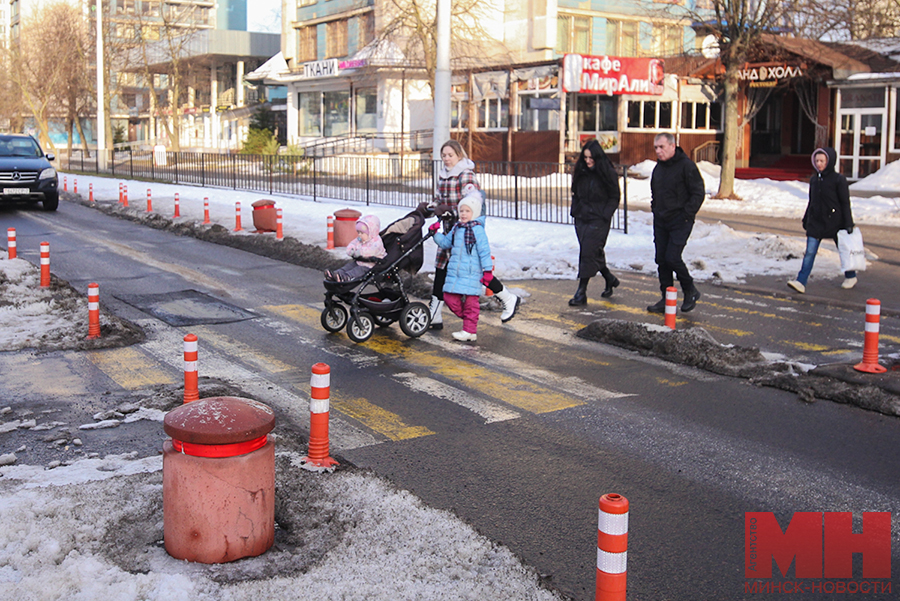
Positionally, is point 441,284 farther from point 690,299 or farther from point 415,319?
point 690,299

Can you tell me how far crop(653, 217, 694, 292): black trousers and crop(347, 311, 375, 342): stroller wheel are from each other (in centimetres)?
374

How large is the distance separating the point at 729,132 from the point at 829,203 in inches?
631

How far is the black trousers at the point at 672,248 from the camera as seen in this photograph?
35.0 feet

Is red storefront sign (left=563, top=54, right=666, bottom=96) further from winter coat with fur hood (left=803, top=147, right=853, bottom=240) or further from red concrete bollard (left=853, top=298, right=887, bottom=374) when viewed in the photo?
red concrete bollard (left=853, top=298, right=887, bottom=374)

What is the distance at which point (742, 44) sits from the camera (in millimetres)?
25688

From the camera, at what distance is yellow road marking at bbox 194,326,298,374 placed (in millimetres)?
8273

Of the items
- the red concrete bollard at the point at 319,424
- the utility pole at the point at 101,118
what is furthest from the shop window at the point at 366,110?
the red concrete bollard at the point at 319,424

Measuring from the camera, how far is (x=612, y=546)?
324 centimetres

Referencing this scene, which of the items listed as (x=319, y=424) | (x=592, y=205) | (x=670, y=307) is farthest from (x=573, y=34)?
(x=319, y=424)

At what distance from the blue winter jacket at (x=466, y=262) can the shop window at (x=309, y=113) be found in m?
46.5

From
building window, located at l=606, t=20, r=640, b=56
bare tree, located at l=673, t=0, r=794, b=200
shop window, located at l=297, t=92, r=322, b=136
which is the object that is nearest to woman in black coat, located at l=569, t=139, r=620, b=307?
bare tree, located at l=673, t=0, r=794, b=200

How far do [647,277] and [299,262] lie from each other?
578 centimetres

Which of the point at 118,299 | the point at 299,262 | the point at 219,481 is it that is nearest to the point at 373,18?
the point at 299,262

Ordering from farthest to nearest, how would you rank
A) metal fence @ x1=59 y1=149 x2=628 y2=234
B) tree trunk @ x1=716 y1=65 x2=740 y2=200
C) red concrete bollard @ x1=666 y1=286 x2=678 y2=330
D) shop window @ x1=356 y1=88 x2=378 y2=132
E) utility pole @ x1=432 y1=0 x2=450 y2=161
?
shop window @ x1=356 y1=88 x2=378 y2=132 < tree trunk @ x1=716 y1=65 x2=740 y2=200 < metal fence @ x1=59 y1=149 x2=628 y2=234 < utility pole @ x1=432 y1=0 x2=450 y2=161 < red concrete bollard @ x1=666 y1=286 x2=678 y2=330
